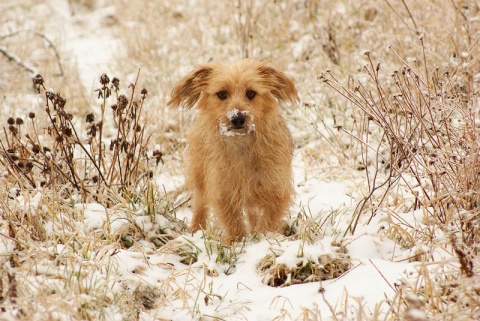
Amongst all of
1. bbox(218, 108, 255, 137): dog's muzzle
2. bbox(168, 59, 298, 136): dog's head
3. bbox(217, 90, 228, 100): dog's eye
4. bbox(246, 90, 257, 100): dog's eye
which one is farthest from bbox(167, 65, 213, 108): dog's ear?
bbox(218, 108, 255, 137): dog's muzzle

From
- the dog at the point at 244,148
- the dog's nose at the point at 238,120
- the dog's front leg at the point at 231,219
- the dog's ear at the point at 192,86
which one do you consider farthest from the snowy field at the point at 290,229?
the dog's nose at the point at 238,120

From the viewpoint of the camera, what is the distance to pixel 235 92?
381 cm

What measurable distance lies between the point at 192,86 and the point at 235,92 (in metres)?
0.48

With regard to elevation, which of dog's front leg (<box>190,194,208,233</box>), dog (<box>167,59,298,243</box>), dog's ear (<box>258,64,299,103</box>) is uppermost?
dog's ear (<box>258,64,299,103</box>)

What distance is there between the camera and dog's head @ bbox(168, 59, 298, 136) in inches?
143

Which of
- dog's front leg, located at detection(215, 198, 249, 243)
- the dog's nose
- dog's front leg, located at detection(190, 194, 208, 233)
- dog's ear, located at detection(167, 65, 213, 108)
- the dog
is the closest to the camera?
the dog's nose

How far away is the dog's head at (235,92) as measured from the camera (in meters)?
3.64

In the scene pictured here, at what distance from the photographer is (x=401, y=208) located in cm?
394

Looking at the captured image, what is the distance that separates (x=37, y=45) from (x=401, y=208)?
6.95 m

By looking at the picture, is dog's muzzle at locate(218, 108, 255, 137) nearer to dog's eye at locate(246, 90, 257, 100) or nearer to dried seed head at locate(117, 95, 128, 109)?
dog's eye at locate(246, 90, 257, 100)

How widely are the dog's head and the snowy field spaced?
0.57 m

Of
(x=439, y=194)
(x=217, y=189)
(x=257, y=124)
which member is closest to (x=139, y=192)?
(x=217, y=189)

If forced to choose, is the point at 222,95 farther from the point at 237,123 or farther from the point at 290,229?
A: the point at 290,229

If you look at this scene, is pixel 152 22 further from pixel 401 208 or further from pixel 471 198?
pixel 471 198
